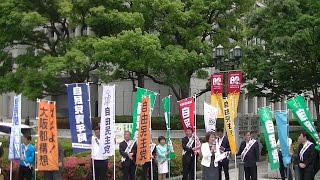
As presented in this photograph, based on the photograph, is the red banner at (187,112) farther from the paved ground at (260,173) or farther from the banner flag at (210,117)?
the paved ground at (260,173)

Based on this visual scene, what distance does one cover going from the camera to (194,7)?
2831 cm

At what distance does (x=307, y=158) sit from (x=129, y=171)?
4.64 m

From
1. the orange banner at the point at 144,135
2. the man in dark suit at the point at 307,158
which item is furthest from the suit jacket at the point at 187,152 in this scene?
the man in dark suit at the point at 307,158

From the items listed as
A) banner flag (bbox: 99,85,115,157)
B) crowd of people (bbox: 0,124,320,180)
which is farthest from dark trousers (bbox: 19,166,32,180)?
banner flag (bbox: 99,85,115,157)

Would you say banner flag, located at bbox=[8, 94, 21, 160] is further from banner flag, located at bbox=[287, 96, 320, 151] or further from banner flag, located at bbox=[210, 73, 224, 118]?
banner flag, located at bbox=[210, 73, 224, 118]

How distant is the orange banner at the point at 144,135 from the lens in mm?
13031

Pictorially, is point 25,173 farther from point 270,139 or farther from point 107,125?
point 270,139

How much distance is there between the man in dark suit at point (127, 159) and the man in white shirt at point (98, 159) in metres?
0.83

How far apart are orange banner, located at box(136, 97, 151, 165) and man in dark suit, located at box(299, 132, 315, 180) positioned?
386 cm

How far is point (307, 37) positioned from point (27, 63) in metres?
15.3

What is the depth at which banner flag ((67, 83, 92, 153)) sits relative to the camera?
12.0 metres

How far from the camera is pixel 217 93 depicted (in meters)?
18.0

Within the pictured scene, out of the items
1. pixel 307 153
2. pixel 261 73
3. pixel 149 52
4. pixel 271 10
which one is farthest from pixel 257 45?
pixel 307 153

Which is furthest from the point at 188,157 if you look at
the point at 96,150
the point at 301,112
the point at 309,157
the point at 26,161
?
the point at 26,161
